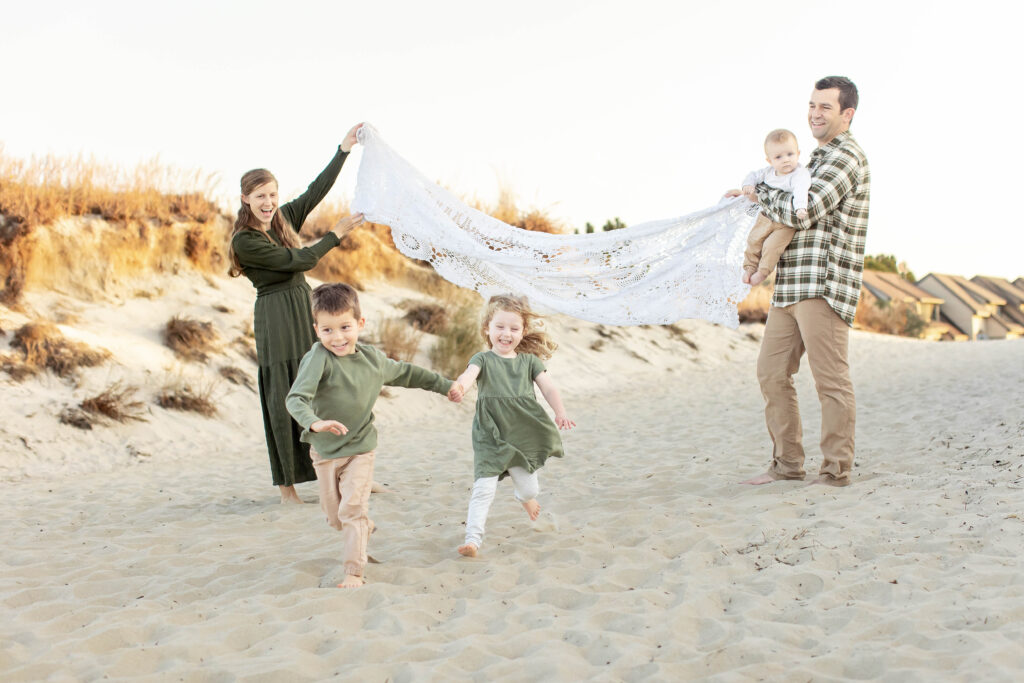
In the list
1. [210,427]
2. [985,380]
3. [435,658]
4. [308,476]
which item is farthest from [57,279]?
[985,380]

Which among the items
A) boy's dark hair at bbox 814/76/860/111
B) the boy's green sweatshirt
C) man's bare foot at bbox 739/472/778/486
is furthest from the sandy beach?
boy's dark hair at bbox 814/76/860/111

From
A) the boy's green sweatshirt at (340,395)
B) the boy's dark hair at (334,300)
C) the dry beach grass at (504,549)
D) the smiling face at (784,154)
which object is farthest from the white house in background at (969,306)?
the boy's dark hair at (334,300)

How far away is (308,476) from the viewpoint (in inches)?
225

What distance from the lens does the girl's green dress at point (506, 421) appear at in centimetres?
430

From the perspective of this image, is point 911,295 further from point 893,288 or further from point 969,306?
point 969,306

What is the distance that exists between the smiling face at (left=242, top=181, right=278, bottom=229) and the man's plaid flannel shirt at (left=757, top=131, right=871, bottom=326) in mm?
3029

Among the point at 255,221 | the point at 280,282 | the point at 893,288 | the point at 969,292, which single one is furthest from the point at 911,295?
the point at 255,221

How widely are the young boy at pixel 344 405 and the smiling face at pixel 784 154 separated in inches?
97.2

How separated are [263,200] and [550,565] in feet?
9.28

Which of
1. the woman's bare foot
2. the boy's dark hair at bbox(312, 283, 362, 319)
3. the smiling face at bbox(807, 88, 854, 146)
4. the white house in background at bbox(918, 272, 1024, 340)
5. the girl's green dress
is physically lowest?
the woman's bare foot

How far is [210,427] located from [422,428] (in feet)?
7.87

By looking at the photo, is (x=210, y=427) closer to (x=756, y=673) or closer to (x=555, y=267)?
(x=555, y=267)

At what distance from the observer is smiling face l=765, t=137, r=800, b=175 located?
5016 mm

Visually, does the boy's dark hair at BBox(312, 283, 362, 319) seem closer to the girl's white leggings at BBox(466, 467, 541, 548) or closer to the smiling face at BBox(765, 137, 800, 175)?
the girl's white leggings at BBox(466, 467, 541, 548)
